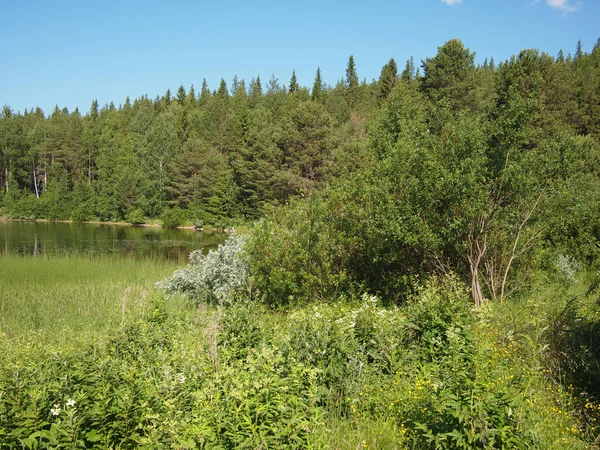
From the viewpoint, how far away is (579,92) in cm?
4100

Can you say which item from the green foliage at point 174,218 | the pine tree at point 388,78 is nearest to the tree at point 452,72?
the pine tree at point 388,78

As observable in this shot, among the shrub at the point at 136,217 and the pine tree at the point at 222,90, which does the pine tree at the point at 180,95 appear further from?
the shrub at the point at 136,217

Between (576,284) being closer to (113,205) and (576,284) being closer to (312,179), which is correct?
(312,179)

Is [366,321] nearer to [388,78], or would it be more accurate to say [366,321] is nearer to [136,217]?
[136,217]

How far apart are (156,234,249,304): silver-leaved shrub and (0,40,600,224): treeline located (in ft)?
19.1

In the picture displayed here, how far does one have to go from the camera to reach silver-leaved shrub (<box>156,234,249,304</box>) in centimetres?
1129

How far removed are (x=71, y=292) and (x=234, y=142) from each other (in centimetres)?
4387

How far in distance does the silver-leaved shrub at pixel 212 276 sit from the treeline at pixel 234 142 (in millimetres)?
5820

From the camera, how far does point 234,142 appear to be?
5438 cm

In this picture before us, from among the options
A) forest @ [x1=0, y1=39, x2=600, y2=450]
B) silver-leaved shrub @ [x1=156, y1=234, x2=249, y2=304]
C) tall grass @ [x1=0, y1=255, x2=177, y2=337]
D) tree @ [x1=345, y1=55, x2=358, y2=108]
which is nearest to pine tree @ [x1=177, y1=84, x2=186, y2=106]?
tree @ [x1=345, y1=55, x2=358, y2=108]

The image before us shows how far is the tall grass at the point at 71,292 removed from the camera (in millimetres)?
8789

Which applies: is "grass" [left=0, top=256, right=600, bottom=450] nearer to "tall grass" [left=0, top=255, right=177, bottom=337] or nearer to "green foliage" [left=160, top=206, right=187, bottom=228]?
"tall grass" [left=0, top=255, right=177, bottom=337]

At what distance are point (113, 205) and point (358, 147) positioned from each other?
120 feet

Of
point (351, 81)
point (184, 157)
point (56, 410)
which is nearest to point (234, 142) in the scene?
point (184, 157)
